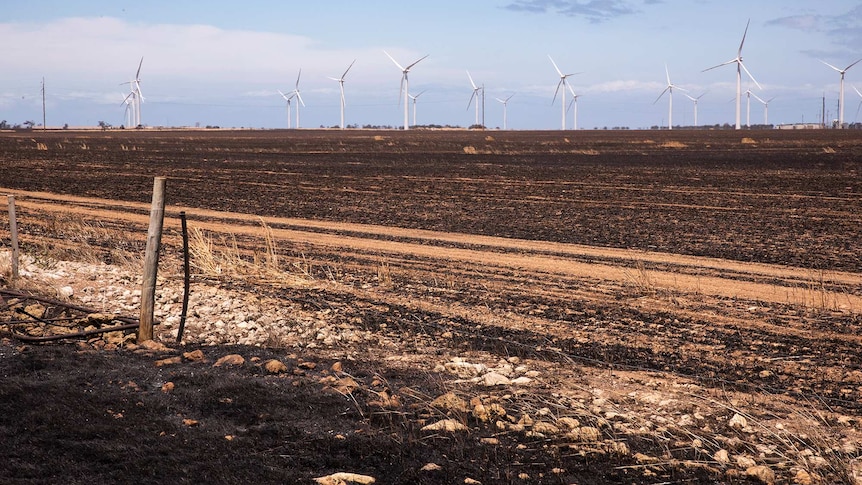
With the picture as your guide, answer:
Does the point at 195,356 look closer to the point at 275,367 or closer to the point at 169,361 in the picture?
the point at 169,361

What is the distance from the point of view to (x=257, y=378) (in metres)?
7.98

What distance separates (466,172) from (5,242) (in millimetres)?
25254

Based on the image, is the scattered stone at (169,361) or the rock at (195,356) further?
the rock at (195,356)

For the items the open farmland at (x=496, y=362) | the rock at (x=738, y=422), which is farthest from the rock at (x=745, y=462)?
the rock at (x=738, y=422)

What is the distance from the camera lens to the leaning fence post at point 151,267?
30.3 ft

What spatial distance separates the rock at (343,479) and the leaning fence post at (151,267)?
4.22 meters

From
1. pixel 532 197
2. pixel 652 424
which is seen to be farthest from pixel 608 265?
pixel 532 197

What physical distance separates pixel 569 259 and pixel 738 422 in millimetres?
8513

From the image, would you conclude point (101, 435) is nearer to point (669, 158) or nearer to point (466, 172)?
point (466, 172)

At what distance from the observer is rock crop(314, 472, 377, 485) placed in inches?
223

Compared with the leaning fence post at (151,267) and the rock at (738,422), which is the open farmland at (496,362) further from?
the leaning fence post at (151,267)

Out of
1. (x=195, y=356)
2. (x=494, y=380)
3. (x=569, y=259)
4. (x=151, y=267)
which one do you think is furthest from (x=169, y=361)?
(x=569, y=259)

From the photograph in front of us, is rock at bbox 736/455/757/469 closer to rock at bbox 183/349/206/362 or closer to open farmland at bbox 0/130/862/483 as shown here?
open farmland at bbox 0/130/862/483

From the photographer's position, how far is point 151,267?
30.6 ft
